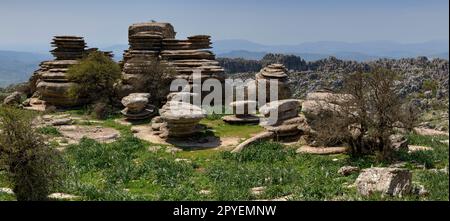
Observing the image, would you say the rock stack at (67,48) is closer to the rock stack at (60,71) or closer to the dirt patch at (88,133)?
the rock stack at (60,71)

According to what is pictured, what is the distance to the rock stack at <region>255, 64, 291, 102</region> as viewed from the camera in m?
36.6

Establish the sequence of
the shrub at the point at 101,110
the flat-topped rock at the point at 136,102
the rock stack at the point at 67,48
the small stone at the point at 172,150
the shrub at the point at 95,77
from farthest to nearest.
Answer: the rock stack at the point at 67,48 < the shrub at the point at 95,77 < the shrub at the point at 101,110 < the flat-topped rock at the point at 136,102 < the small stone at the point at 172,150

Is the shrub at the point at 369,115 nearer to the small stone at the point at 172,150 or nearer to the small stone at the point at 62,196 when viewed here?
the small stone at the point at 172,150

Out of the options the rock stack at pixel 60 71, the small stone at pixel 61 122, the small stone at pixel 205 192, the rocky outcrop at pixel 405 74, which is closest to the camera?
the small stone at pixel 205 192

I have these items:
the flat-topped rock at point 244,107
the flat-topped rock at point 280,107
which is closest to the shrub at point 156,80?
the flat-topped rock at point 244,107

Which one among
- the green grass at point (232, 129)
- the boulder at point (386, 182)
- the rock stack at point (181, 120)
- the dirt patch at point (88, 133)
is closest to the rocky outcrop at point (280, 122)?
the green grass at point (232, 129)

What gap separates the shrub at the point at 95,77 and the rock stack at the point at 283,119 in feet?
46.1

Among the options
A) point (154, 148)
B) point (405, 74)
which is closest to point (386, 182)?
point (154, 148)

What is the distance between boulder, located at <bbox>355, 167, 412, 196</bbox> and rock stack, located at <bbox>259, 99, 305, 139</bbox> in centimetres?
1224

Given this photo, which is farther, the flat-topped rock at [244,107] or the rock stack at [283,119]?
the flat-topped rock at [244,107]

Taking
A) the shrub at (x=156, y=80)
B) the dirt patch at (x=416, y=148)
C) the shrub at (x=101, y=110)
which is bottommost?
the dirt patch at (x=416, y=148)

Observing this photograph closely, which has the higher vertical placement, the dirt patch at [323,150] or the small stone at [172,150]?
the dirt patch at [323,150]

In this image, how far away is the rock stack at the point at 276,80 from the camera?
36.6 metres

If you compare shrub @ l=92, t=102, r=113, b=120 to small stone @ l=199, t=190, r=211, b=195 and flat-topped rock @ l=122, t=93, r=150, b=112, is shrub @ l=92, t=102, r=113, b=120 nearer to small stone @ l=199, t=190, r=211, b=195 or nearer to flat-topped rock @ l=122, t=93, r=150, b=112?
flat-topped rock @ l=122, t=93, r=150, b=112
